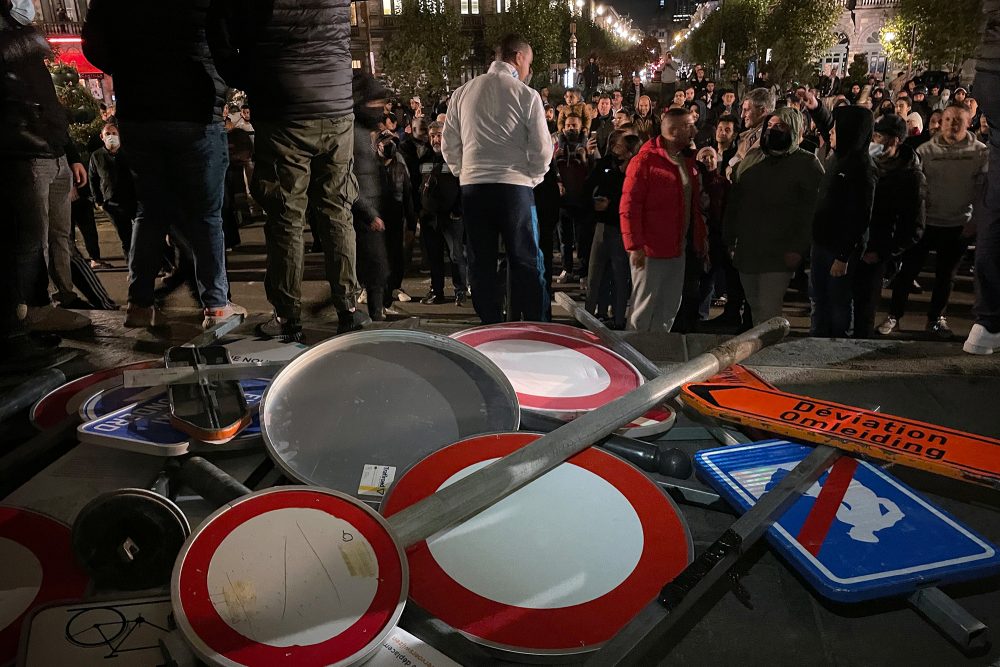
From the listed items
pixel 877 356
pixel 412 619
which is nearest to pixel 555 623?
pixel 412 619

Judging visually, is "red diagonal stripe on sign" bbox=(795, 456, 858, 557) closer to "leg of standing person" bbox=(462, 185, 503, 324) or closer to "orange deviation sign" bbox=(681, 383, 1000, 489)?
"orange deviation sign" bbox=(681, 383, 1000, 489)

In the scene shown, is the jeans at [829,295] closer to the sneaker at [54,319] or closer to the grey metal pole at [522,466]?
the grey metal pole at [522,466]

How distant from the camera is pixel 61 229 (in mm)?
4980

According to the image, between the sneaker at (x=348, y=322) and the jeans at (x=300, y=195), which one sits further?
the sneaker at (x=348, y=322)

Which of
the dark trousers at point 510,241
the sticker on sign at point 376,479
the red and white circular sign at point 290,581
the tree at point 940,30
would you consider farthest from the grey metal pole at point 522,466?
the tree at point 940,30

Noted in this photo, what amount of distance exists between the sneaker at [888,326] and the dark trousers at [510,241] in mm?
3447

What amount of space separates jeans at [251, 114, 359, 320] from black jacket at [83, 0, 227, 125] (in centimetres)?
25

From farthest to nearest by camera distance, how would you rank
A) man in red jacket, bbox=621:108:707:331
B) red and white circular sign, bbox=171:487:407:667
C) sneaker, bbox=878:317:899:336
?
1. sneaker, bbox=878:317:899:336
2. man in red jacket, bbox=621:108:707:331
3. red and white circular sign, bbox=171:487:407:667

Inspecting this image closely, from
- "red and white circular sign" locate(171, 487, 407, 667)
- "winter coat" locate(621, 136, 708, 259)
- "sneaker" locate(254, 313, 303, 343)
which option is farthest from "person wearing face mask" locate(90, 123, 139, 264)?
"red and white circular sign" locate(171, 487, 407, 667)

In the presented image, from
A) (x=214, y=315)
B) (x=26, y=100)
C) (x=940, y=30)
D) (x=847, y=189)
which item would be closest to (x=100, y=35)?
(x=26, y=100)

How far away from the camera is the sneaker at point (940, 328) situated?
5.83 m

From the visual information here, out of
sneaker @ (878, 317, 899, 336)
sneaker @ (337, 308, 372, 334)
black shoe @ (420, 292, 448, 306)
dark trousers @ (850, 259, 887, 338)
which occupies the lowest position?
sneaker @ (878, 317, 899, 336)

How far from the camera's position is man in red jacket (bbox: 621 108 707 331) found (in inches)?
173

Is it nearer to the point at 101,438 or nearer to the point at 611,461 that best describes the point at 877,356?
the point at 611,461
